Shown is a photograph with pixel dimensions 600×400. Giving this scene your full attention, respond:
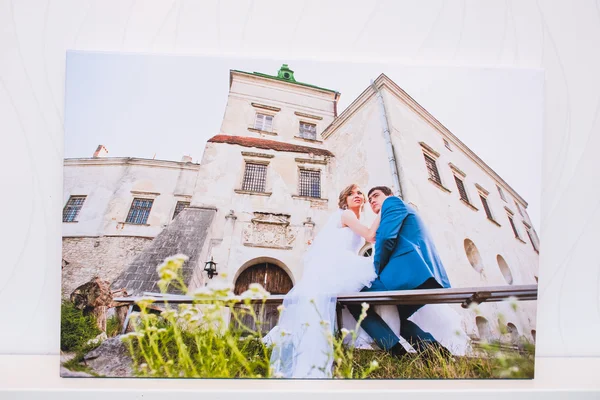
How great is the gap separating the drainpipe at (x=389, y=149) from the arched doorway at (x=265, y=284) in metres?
0.91

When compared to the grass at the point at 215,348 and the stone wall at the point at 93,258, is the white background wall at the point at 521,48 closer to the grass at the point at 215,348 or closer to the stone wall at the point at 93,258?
the grass at the point at 215,348

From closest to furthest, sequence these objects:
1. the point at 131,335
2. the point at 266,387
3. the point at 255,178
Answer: the point at 266,387 < the point at 131,335 < the point at 255,178

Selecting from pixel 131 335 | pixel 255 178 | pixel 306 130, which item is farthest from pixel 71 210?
pixel 306 130

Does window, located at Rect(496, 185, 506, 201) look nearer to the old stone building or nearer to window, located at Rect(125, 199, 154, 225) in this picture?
the old stone building

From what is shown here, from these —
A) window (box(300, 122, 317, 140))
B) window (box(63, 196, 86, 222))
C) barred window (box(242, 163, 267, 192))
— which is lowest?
window (box(63, 196, 86, 222))

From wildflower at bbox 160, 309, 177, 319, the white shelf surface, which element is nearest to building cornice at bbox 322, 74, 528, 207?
the white shelf surface

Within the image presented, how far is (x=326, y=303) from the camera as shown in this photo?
2.48 m

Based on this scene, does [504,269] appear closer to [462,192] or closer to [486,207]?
[486,207]

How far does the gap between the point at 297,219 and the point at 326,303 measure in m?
0.55

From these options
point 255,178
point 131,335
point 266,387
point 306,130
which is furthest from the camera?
point 306,130

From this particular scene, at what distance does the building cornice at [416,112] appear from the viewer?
2.66m

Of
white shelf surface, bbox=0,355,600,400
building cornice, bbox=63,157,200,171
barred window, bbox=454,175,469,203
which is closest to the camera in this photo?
white shelf surface, bbox=0,355,600,400

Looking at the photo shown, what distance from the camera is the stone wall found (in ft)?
8.13

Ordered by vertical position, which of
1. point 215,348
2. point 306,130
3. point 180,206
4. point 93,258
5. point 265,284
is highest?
point 306,130
